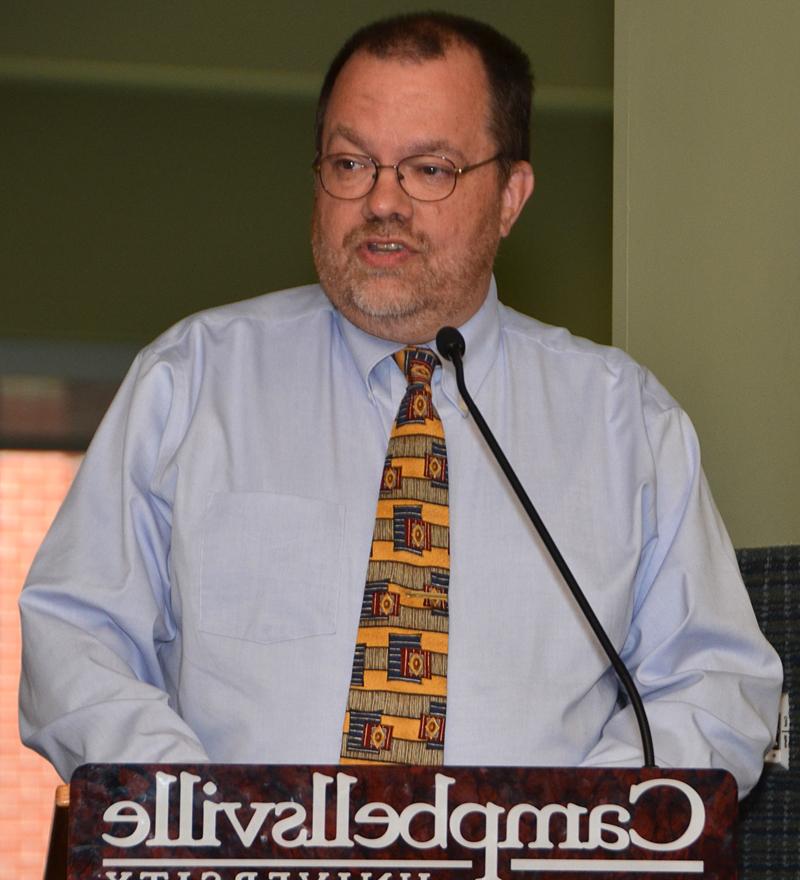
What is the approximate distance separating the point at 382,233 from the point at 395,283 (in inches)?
2.4

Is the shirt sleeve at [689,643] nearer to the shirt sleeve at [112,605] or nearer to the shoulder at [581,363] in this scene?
the shoulder at [581,363]

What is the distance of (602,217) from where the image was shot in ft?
8.91

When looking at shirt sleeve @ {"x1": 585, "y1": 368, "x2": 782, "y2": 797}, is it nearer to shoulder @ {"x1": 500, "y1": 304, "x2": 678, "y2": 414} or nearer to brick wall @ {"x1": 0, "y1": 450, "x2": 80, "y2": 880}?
shoulder @ {"x1": 500, "y1": 304, "x2": 678, "y2": 414}

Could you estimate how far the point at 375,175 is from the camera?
5.73 ft

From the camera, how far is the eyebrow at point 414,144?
175 cm

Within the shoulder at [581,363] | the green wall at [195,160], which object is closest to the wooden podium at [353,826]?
the shoulder at [581,363]

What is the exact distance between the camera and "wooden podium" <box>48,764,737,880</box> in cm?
94

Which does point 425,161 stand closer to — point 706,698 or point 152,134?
point 706,698

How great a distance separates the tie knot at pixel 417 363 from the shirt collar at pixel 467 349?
0.04ft

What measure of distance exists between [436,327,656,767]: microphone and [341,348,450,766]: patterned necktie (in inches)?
10.8

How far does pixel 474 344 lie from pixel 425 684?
47cm

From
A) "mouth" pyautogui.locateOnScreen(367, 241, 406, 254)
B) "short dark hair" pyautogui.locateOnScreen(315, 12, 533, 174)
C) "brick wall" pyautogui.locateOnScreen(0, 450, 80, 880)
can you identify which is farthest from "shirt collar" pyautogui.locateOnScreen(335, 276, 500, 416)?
"brick wall" pyautogui.locateOnScreen(0, 450, 80, 880)

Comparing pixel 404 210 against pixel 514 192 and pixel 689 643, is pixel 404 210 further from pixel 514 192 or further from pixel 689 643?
pixel 689 643

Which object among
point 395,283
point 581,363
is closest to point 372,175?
point 395,283
